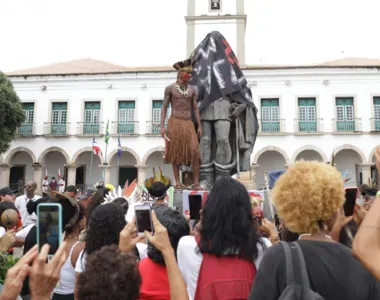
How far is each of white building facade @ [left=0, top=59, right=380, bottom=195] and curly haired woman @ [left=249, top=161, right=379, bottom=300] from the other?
22.4 meters

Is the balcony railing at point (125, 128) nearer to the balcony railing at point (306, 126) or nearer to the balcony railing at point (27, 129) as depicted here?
the balcony railing at point (27, 129)

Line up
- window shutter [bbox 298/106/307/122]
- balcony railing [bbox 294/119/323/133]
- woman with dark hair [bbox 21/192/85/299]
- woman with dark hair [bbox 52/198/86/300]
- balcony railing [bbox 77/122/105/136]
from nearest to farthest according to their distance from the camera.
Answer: woman with dark hair [bbox 52/198/86/300], woman with dark hair [bbox 21/192/85/299], balcony railing [bbox 294/119/323/133], window shutter [bbox 298/106/307/122], balcony railing [bbox 77/122/105/136]

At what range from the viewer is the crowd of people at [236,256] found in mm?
1411

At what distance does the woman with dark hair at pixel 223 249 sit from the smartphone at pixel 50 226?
656 millimetres

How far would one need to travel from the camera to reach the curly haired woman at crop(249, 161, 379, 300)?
150 centimetres

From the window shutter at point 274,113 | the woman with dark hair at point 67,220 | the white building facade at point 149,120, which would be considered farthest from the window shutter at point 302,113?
the woman with dark hair at point 67,220

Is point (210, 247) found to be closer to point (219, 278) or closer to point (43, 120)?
point (219, 278)

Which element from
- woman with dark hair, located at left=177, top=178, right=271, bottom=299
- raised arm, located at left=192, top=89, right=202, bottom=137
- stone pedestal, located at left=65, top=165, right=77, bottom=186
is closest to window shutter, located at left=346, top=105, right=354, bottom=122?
stone pedestal, located at left=65, top=165, right=77, bottom=186

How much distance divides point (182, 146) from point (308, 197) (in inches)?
153

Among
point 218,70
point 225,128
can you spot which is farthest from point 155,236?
point 218,70

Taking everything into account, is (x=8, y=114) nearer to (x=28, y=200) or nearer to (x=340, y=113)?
(x=28, y=200)

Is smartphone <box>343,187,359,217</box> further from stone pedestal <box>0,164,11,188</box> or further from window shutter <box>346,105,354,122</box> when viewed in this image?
stone pedestal <box>0,164,11,188</box>

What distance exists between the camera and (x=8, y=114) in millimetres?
22953

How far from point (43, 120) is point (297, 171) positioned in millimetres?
27018
